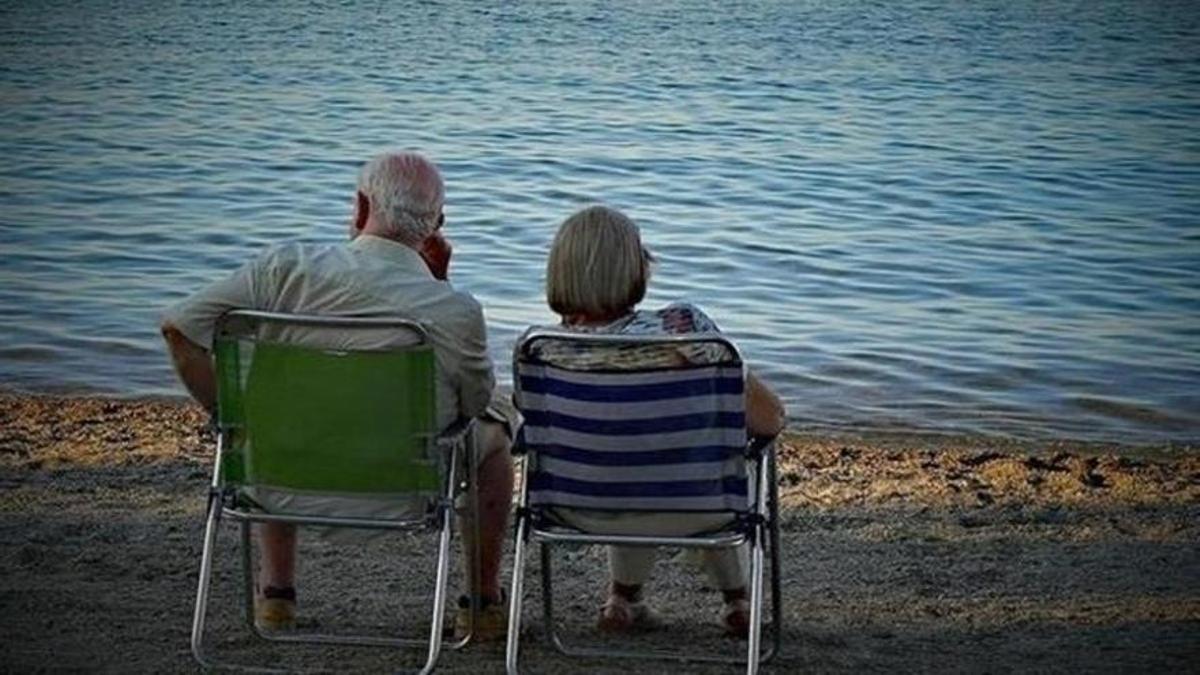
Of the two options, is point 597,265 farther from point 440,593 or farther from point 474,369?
point 440,593

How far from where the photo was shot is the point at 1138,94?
26.5m

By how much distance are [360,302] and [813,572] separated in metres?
1.98

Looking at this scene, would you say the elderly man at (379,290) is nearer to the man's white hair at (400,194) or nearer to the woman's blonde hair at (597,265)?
the man's white hair at (400,194)

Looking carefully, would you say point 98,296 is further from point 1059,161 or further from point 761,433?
point 1059,161

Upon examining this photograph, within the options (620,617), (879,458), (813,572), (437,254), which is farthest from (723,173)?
(437,254)

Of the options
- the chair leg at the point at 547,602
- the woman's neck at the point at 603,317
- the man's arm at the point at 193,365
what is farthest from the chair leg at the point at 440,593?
the man's arm at the point at 193,365

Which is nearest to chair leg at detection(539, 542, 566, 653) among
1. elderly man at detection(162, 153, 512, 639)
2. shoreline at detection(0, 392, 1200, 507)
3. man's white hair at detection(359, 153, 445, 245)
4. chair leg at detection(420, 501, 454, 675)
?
elderly man at detection(162, 153, 512, 639)

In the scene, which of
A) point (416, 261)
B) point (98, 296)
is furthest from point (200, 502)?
point (98, 296)

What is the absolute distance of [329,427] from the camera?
5.21 metres

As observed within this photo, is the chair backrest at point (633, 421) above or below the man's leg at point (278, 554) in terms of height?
above

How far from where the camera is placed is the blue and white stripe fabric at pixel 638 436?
5070 millimetres

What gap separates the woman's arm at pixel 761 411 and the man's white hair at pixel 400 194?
90cm

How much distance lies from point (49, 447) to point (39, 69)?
1990cm

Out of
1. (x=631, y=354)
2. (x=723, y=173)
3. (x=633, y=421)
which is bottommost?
(x=723, y=173)
